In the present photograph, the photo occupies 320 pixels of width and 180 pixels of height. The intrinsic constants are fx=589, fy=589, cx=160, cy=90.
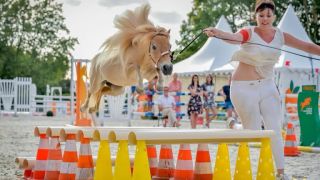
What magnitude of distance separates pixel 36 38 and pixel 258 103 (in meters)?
46.9

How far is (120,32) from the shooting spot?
24.3 feet

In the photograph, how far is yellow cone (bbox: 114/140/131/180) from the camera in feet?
15.3

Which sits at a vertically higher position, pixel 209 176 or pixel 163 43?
pixel 163 43

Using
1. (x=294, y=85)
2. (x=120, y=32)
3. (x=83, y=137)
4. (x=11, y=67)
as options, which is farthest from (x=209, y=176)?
(x=11, y=67)

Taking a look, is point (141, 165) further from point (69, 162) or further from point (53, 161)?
point (53, 161)

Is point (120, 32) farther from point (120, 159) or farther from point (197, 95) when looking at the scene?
point (197, 95)

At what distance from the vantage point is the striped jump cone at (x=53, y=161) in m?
6.02

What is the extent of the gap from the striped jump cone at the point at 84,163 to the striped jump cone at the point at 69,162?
233 mm

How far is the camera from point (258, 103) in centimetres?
550

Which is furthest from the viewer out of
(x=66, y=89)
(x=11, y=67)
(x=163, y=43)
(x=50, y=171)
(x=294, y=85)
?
(x=66, y=89)

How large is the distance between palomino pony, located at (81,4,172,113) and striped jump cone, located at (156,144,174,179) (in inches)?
29.5

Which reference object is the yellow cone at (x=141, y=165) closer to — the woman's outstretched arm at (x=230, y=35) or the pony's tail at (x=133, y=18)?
the woman's outstretched arm at (x=230, y=35)

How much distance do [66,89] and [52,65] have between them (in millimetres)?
12101

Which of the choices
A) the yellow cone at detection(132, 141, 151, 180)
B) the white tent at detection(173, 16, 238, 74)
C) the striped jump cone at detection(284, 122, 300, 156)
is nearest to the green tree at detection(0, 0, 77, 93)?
the white tent at detection(173, 16, 238, 74)
